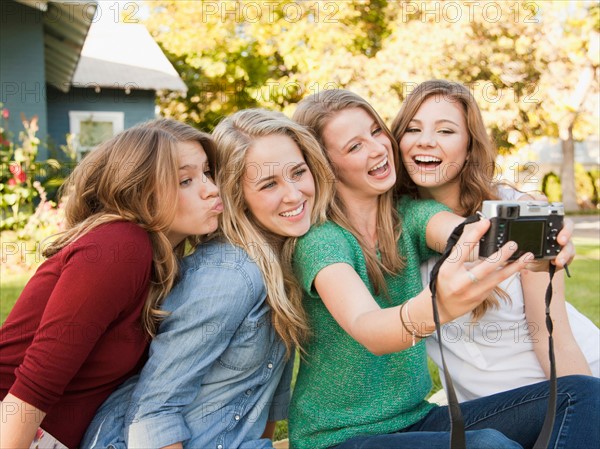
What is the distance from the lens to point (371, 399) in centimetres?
230

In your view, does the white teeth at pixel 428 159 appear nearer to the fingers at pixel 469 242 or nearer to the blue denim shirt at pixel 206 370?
the blue denim shirt at pixel 206 370

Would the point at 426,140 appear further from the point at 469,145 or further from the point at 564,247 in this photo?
the point at 564,247

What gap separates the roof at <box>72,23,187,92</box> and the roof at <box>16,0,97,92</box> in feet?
1.27

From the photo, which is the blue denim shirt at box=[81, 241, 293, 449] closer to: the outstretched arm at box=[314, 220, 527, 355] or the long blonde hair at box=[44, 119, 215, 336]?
the long blonde hair at box=[44, 119, 215, 336]

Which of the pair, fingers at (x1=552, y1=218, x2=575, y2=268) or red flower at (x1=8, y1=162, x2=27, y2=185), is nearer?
fingers at (x1=552, y1=218, x2=575, y2=268)

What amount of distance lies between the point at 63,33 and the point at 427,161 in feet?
29.9

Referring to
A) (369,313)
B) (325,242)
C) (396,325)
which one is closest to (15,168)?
(325,242)

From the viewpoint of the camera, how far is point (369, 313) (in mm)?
1926

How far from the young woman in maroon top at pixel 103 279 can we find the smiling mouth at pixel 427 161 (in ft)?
2.75

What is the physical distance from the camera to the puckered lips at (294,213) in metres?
2.35

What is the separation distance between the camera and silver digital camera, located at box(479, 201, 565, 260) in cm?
171

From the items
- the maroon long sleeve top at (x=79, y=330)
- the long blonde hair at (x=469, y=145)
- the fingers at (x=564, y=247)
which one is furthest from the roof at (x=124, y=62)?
the fingers at (x=564, y=247)

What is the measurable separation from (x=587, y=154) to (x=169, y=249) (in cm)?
3323

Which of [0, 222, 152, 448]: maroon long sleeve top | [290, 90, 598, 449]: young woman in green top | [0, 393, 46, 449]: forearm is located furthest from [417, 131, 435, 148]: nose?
[0, 393, 46, 449]: forearm
